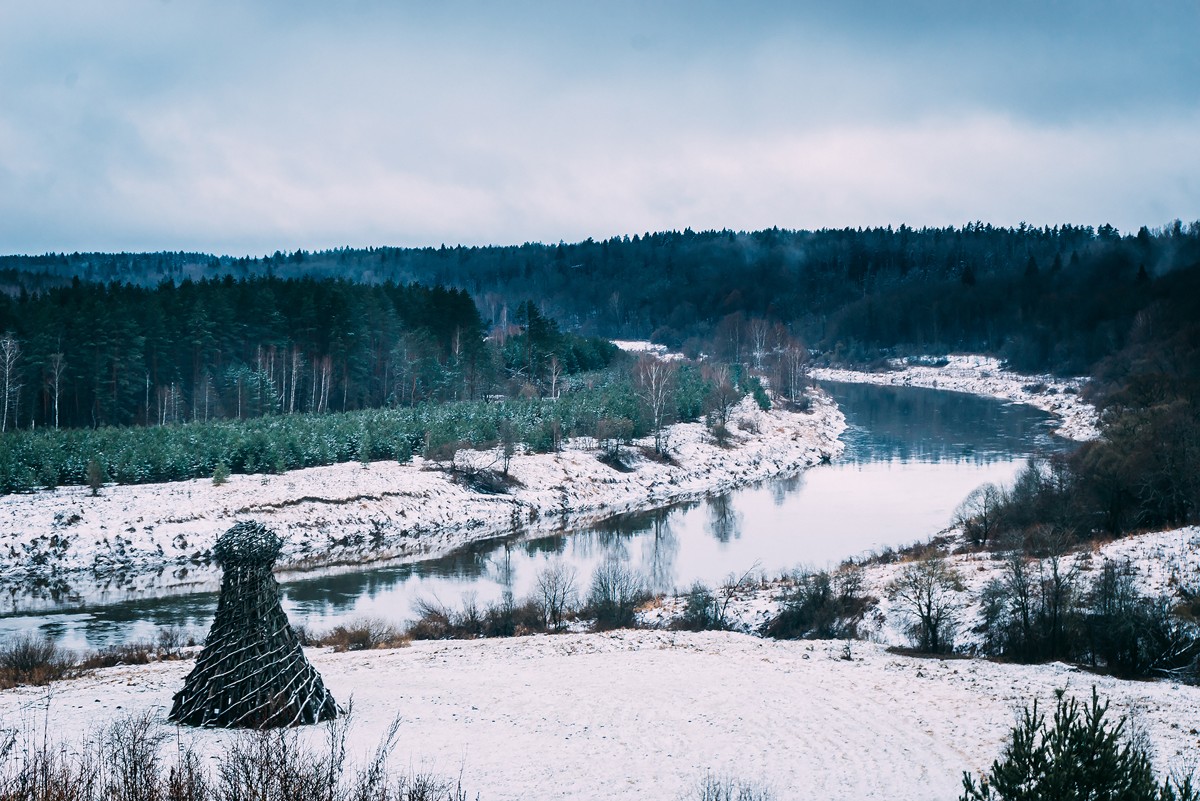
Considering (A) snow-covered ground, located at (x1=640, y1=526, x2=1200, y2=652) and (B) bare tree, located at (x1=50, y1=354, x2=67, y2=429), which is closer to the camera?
(A) snow-covered ground, located at (x1=640, y1=526, x2=1200, y2=652)

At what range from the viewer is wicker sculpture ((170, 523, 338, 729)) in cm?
1384

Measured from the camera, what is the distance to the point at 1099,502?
109 feet

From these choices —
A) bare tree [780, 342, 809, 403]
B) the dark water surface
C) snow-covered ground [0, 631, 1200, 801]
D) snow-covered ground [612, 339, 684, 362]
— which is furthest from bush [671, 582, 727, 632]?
snow-covered ground [612, 339, 684, 362]

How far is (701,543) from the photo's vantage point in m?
41.2

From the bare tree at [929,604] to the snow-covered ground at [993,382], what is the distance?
4394 cm

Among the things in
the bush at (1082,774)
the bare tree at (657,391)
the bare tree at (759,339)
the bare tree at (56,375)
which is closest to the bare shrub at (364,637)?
the bush at (1082,774)

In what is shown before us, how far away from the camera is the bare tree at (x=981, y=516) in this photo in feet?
114

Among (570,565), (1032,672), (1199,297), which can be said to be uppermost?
(1199,297)

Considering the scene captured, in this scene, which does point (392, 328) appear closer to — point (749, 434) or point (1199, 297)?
point (749, 434)

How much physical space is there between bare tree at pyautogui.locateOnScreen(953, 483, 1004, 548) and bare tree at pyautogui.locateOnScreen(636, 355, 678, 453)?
920 inches

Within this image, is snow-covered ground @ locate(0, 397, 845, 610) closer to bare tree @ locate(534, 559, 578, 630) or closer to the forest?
the forest

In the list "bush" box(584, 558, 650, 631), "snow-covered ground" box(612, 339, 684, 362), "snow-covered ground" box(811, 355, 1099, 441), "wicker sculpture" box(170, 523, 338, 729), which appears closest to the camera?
"wicker sculpture" box(170, 523, 338, 729)

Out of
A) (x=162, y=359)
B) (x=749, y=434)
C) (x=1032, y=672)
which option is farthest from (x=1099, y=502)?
(x=162, y=359)

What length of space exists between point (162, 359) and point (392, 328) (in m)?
19.1
